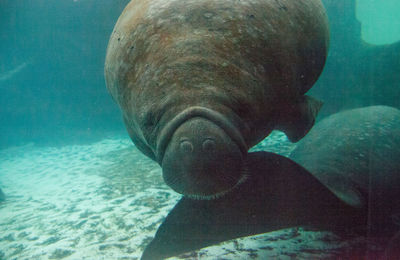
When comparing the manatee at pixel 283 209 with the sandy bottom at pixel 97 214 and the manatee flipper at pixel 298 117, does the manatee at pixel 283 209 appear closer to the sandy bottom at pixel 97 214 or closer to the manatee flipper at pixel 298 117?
the sandy bottom at pixel 97 214

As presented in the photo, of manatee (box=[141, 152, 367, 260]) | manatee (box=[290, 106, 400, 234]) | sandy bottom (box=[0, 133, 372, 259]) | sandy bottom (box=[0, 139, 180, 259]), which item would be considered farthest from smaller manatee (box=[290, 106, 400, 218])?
sandy bottom (box=[0, 139, 180, 259])

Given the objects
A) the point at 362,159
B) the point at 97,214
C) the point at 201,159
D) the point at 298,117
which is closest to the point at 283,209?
the point at 201,159

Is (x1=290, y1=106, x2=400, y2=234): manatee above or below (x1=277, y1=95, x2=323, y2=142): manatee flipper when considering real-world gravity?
below

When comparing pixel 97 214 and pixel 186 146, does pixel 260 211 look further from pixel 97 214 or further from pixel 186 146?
pixel 97 214

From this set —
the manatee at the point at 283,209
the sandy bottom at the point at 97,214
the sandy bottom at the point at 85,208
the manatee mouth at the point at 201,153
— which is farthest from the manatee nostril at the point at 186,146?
the sandy bottom at the point at 85,208

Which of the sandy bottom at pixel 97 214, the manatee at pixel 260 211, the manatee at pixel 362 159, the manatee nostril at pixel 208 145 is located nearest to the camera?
the manatee nostril at pixel 208 145

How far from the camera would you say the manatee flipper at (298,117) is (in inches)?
105

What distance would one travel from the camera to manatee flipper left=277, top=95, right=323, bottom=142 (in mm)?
2659

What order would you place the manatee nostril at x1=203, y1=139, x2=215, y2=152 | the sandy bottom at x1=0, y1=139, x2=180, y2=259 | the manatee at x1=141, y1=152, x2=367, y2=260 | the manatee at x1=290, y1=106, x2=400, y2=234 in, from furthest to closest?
the sandy bottom at x1=0, y1=139, x2=180, y2=259 < the manatee at x1=290, y1=106, x2=400, y2=234 < the manatee at x1=141, y1=152, x2=367, y2=260 < the manatee nostril at x1=203, y1=139, x2=215, y2=152

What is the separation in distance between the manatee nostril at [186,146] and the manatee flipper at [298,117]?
1342mm

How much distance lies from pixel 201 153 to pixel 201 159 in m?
0.03

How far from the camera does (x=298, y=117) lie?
2.77 meters

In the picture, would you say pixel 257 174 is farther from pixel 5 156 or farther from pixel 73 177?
pixel 5 156

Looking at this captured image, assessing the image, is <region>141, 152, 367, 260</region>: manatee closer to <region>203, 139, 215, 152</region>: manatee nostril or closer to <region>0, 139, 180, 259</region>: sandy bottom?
<region>203, 139, 215, 152</region>: manatee nostril
